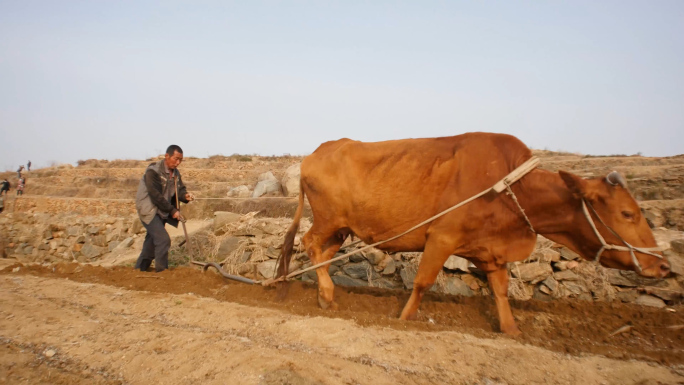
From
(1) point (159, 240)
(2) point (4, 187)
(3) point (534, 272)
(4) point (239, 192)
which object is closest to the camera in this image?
(1) point (159, 240)

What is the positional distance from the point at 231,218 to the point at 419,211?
6.14 metres

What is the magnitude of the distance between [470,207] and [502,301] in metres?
1.13

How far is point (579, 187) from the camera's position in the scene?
16.1 ft

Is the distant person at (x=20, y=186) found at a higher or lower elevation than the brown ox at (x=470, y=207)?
lower

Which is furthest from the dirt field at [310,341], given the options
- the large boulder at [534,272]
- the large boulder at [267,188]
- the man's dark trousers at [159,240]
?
the large boulder at [267,188]

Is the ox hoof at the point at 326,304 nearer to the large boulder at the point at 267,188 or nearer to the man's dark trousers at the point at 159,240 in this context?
the man's dark trousers at the point at 159,240

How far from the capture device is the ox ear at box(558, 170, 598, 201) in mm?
4891

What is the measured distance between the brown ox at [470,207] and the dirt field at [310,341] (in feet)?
2.02

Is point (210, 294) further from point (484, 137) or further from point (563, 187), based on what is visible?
point (563, 187)

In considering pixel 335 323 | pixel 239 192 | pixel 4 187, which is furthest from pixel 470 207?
pixel 4 187

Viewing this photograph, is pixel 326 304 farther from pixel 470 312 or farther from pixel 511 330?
pixel 511 330

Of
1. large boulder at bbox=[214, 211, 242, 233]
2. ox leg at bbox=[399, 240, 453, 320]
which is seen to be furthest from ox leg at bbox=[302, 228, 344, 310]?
large boulder at bbox=[214, 211, 242, 233]

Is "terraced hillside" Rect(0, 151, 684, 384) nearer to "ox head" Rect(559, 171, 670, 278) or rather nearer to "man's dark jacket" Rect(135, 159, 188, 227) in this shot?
"ox head" Rect(559, 171, 670, 278)

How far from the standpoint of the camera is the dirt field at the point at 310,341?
376 cm
